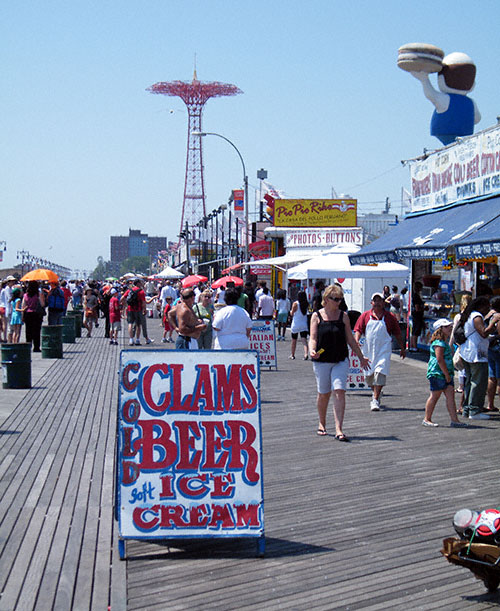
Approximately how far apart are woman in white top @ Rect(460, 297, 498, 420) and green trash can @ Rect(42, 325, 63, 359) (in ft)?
36.4

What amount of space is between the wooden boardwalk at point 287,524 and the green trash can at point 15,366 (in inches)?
108

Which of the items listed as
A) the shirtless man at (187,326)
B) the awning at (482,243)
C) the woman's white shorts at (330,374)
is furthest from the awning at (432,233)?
the woman's white shorts at (330,374)

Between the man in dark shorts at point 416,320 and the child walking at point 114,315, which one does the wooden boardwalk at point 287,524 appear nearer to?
the man in dark shorts at point 416,320

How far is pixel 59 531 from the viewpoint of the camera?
5.92 m

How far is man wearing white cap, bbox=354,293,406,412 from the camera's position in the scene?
11.4 meters

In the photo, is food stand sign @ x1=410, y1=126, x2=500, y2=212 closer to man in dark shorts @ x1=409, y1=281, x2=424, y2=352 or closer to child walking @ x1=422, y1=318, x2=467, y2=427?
man in dark shorts @ x1=409, y1=281, x2=424, y2=352

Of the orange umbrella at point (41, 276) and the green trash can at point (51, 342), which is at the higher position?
the orange umbrella at point (41, 276)

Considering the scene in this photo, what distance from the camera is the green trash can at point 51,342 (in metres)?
19.0

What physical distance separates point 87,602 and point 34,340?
1635cm

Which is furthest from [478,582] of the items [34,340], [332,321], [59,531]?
[34,340]

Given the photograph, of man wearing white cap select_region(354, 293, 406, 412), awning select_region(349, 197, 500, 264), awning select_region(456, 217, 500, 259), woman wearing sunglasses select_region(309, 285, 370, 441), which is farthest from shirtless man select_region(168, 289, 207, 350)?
awning select_region(349, 197, 500, 264)

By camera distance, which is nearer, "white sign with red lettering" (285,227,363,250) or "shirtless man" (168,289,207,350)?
"shirtless man" (168,289,207,350)

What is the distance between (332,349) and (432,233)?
958 centimetres

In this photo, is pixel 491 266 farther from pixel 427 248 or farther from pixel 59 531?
pixel 59 531
